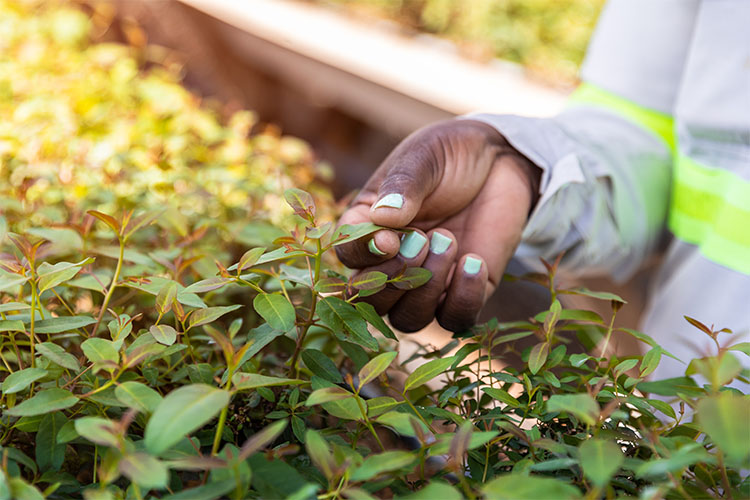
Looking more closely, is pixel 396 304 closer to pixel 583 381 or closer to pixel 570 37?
pixel 583 381

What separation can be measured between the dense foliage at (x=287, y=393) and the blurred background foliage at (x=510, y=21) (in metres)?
2.49

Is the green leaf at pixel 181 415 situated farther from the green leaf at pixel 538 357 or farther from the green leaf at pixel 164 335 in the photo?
the green leaf at pixel 538 357

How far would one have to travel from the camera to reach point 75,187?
3.66 ft

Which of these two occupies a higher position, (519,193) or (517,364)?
(519,193)

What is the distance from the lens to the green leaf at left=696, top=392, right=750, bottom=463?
331mm

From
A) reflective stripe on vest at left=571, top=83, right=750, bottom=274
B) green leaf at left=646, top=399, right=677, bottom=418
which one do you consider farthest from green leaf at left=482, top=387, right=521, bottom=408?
reflective stripe on vest at left=571, top=83, right=750, bottom=274

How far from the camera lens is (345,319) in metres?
0.56

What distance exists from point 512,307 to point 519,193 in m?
0.26

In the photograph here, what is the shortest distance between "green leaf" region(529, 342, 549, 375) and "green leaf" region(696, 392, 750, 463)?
0.60ft

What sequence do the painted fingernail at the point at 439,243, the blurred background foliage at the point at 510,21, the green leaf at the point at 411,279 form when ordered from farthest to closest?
the blurred background foliage at the point at 510,21, the painted fingernail at the point at 439,243, the green leaf at the point at 411,279

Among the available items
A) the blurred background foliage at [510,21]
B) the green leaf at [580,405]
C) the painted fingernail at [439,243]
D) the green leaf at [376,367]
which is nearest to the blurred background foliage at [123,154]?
the painted fingernail at [439,243]

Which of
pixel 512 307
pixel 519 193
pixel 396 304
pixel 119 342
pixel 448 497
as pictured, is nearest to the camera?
pixel 448 497

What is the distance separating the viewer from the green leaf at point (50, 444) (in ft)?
1.53

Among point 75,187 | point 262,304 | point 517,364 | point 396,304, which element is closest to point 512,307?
point 517,364
